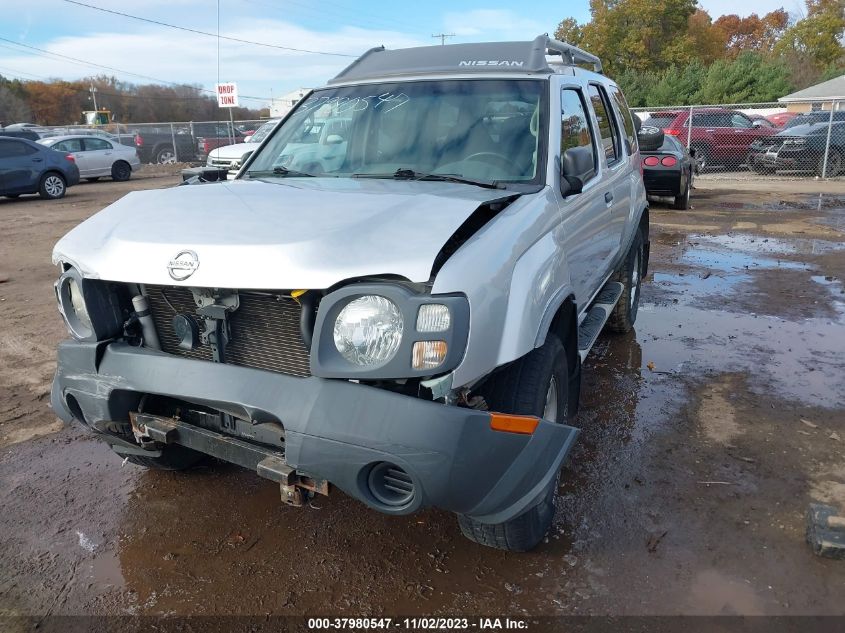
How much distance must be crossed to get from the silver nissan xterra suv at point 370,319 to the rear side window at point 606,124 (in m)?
0.97

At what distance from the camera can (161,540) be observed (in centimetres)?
320

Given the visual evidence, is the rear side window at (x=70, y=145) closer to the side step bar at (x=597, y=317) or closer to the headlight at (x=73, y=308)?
the side step bar at (x=597, y=317)

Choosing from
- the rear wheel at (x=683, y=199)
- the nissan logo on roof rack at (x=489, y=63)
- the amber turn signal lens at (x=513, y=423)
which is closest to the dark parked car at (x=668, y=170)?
the rear wheel at (x=683, y=199)

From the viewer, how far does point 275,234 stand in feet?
8.27

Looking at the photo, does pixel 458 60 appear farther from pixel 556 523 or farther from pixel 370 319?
pixel 556 523

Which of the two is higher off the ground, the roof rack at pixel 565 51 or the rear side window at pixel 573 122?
the roof rack at pixel 565 51

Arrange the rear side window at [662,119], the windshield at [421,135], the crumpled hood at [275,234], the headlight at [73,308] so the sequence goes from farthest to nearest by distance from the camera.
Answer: the rear side window at [662,119] → the windshield at [421,135] → the headlight at [73,308] → the crumpled hood at [275,234]

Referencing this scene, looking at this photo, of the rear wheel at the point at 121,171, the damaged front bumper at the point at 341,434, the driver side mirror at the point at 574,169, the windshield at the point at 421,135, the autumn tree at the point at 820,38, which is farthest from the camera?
the autumn tree at the point at 820,38

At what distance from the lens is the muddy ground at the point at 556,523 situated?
2.78m

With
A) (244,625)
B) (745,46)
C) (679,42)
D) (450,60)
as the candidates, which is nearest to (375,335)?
(244,625)

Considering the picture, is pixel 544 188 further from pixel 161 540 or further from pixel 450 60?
pixel 161 540

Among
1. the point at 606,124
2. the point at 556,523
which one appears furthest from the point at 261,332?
the point at 606,124

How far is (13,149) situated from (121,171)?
573 cm

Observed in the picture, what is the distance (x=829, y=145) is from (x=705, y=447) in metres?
17.7
